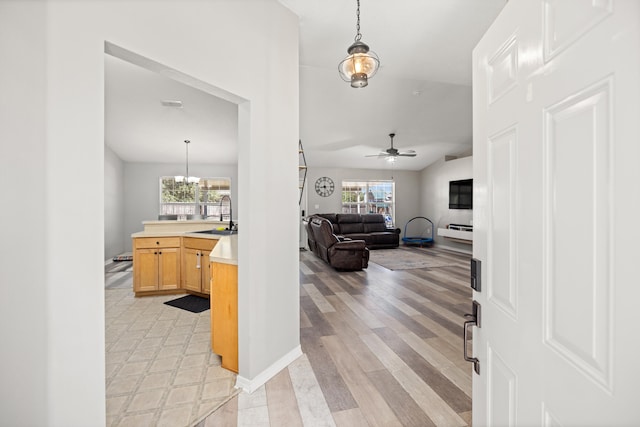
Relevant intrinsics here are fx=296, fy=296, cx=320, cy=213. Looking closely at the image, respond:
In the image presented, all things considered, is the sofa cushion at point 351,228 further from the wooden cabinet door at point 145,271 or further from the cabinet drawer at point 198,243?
the wooden cabinet door at point 145,271

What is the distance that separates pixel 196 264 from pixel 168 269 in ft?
1.52

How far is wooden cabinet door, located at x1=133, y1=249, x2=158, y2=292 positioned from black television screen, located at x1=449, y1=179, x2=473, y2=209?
7583 millimetres

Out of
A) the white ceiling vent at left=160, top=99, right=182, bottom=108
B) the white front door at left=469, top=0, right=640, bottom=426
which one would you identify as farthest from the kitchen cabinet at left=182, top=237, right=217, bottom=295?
the white front door at left=469, top=0, right=640, bottom=426

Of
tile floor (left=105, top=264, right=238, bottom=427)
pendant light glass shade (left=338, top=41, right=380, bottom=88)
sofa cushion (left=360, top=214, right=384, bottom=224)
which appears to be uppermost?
pendant light glass shade (left=338, top=41, right=380, bottom=88)

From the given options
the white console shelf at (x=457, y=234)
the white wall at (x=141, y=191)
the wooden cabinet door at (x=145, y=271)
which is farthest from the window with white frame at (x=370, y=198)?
the wooden cabinet door at (x=145, y=271)

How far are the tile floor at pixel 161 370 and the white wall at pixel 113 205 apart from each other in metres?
4.04

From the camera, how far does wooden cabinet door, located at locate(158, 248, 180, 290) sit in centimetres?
414

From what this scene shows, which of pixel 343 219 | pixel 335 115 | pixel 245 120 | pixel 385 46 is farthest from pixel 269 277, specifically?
pixel 343 219

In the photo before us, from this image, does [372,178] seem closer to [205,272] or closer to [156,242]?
[205,272]

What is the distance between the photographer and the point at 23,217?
3.49 ft

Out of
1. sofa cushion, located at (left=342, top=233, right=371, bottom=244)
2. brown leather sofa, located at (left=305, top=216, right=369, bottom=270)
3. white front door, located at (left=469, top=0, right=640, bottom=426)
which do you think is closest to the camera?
white front door, located at (left=469, top=0, right=640, bottom=426)

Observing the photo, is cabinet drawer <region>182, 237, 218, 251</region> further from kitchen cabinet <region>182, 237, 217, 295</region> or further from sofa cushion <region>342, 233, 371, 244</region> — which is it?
sofa cushion <region>342, 233, 371, 244</region>

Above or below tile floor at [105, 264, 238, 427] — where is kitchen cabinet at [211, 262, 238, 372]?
above

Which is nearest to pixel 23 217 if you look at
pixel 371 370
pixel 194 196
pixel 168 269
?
pixel 371 370
